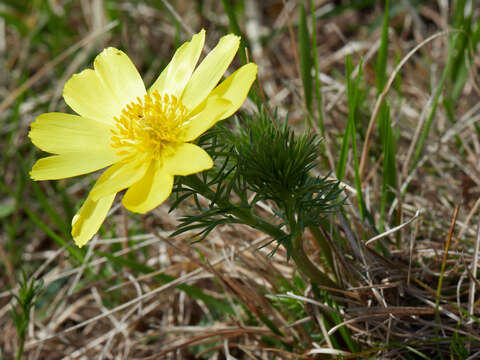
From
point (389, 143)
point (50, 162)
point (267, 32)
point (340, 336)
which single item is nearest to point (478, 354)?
point (340, 336)

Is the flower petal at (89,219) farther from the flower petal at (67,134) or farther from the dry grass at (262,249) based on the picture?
the dry grass at (262,249)

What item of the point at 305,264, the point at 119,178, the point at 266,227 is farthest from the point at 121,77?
the point at 305,264

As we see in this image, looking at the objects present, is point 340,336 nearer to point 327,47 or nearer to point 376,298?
point 376,298

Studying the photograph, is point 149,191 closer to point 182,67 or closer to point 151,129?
point 151,129

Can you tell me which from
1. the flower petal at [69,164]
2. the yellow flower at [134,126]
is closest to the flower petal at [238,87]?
the yellow flower at [134,126]

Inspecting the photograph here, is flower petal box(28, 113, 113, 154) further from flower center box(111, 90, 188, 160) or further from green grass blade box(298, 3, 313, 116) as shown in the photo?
green grass blade box(298, 3, 313, 116)

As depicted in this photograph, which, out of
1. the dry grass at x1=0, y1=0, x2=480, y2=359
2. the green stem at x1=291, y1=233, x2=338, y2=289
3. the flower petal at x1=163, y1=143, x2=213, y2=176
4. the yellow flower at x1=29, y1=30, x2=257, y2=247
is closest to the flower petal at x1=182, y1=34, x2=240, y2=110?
the yellow flower at x1=29, y1=30, x2=257, y2=247

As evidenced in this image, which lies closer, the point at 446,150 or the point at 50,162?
the point at 50,162
